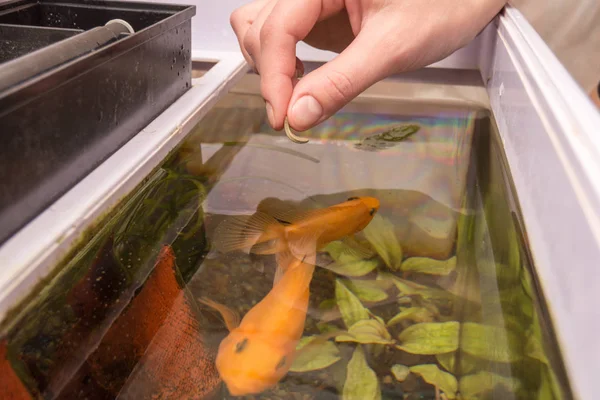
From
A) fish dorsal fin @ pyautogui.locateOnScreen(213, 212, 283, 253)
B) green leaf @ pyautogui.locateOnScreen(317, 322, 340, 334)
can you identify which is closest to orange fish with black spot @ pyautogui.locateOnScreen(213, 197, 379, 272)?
fish dorsal fin @ pyautogui.locateOnScreen(213, 212, 283, 253)

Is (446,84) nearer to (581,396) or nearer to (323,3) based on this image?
(323,3)

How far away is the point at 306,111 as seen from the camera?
1.74 feet

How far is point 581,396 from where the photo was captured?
1.07ft

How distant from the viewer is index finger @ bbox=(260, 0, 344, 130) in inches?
22.3

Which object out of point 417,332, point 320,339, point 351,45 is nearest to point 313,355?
point 320,339

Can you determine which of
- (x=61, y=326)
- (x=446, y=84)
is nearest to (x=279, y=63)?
→ (x=61, y=326)

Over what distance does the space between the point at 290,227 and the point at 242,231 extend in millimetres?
67

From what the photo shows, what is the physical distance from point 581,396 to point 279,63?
45 centimetres

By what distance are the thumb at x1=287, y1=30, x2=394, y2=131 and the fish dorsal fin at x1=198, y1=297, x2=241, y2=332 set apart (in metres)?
0.22

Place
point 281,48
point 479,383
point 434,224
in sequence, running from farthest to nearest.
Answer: point 434,224, point 281,48, point 479,383

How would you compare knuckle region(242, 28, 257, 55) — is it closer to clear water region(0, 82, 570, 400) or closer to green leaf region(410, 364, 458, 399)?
clear water region(0, 82, 570, 400)

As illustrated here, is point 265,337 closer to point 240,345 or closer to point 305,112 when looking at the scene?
point 240,345

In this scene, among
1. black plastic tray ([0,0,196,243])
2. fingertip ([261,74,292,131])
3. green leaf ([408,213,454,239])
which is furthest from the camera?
green leaf ([408,213,454,239])

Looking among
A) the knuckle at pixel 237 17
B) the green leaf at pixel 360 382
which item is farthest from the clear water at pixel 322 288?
the knuckle at pixel 237 17
